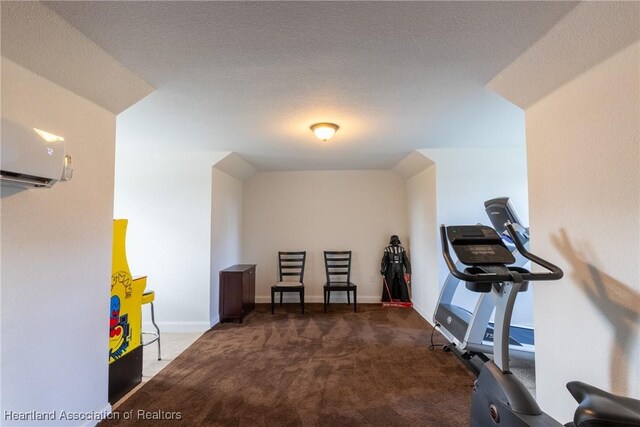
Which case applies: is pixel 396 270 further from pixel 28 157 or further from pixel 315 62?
pixel 28 157

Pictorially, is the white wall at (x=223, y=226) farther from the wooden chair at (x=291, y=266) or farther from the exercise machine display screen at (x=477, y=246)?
the exercise machine display screen at (x=477, y=246)

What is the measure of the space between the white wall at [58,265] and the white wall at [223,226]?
72.9 inches

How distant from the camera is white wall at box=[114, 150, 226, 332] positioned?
12.1 feet

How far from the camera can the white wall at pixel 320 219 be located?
5012mm

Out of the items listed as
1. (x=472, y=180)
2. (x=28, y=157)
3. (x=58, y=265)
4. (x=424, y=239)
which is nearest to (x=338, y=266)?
(x=424, y=239)

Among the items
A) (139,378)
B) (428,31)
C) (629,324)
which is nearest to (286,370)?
(139,378)

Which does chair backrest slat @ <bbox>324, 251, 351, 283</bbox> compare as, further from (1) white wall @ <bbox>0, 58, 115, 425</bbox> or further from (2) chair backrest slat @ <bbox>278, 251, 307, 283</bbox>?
(1) white wall @ <bbox>0, 58, 115, 425</bbox>

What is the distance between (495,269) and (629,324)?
0.60 meters

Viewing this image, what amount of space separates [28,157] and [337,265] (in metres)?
4.08

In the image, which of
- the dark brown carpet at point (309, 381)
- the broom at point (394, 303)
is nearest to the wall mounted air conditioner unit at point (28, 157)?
the dark brown carpet at point (309, 381)

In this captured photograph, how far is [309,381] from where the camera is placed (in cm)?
238

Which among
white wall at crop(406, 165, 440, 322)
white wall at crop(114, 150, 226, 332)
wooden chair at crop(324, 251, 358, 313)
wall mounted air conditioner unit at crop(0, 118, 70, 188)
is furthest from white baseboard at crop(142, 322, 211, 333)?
white wall at crop(406, 165, 440, 322)

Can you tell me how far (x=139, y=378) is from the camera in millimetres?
2381

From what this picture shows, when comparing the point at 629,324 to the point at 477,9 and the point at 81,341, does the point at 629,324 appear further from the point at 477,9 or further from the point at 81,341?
the point at 81,341
